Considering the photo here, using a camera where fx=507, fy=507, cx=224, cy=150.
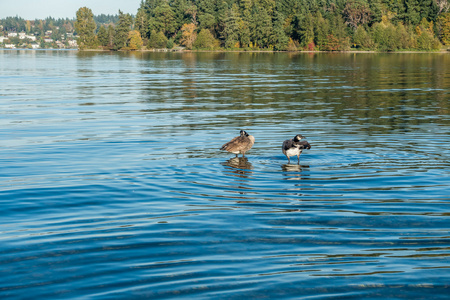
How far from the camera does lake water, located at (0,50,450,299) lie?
8.34 metres

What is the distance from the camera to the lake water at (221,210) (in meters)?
8.34

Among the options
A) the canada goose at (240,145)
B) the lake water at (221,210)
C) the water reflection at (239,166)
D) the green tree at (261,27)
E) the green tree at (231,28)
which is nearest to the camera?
the lake water at (221,210)

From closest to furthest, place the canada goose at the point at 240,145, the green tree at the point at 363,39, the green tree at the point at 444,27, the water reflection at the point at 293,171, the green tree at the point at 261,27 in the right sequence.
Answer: the water reflection at the point at 293,171 → the canada goose at the point at 240,145 → the green tree at the point at 363,39 → the green tree at the point at 444,27 → the green tree at the point at 261,27

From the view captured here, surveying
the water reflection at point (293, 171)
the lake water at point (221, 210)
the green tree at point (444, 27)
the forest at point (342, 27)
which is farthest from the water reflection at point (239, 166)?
the green tree at point (444, 27)

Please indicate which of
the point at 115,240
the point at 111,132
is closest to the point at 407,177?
the point at 115,240

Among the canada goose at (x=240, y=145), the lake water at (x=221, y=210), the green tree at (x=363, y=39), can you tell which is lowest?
the lake water at (x=221, y=210)

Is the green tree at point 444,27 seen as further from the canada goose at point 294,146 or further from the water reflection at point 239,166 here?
the water reflection at point 239,166

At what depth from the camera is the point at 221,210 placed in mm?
12305

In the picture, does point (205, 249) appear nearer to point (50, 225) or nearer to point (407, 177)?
point (50, 225)

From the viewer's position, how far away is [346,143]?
21.2m

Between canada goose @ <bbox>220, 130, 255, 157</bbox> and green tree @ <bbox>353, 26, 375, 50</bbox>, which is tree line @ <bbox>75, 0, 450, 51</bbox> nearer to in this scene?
green tree @ <bbox>353, 26, 375, 50</bbox>

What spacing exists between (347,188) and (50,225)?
7.96 m

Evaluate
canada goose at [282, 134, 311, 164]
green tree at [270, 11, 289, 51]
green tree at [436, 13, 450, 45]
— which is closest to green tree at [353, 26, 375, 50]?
green tree at [270, 11, 289, 51]

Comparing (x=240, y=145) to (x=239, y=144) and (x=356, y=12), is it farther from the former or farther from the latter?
(x=356, y=12)
